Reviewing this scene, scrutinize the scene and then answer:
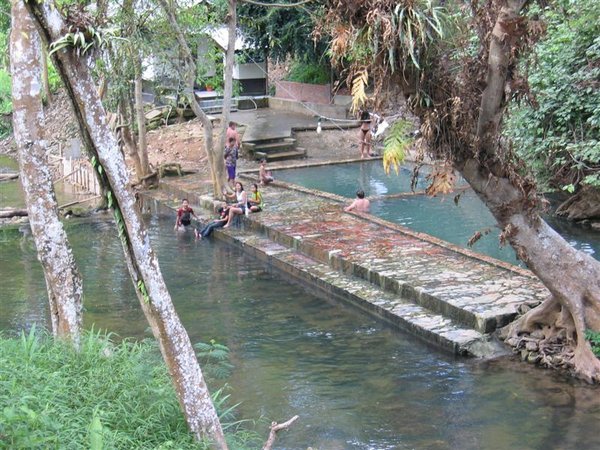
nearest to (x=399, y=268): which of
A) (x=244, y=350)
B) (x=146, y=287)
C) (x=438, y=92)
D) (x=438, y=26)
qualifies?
(x=244, y=350)

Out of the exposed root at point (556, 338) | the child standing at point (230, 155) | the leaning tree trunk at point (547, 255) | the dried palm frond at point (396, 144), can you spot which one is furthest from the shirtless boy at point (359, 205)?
the dried palm frond at point (396, 144)

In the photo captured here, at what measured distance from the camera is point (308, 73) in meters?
33.0

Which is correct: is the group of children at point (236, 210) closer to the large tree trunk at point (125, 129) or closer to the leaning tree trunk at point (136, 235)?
the large tree trunk at point (125, 129)

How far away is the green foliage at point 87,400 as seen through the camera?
19.0ft

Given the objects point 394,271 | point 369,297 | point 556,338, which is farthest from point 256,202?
point 556,338

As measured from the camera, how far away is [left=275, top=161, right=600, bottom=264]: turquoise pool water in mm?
16125

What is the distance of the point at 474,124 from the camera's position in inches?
352

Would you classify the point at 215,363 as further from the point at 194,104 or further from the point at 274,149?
the point at 274,149

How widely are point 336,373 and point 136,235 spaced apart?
4.40 meters

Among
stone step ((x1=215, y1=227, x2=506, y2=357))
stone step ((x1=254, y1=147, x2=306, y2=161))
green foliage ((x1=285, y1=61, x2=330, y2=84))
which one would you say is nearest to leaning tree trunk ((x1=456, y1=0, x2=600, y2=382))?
stone step ((x1=215, y1=227, x2=506, y2=357))

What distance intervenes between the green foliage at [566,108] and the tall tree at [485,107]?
16.8 ft

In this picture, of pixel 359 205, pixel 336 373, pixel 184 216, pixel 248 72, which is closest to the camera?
pixel 336 373

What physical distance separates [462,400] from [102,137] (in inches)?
200

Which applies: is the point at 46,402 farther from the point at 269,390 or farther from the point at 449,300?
the point at 449,300
